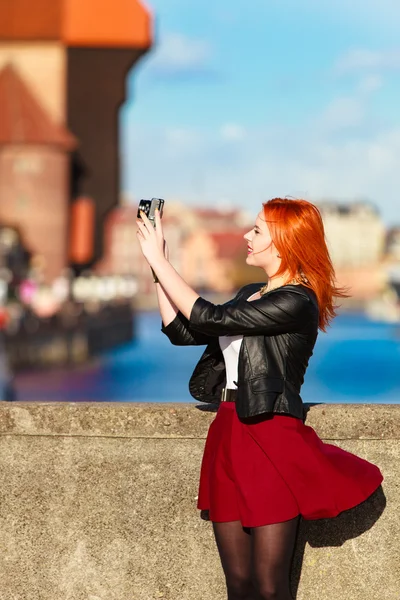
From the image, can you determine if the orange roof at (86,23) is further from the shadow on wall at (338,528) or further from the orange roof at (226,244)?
the orange roof at (226,244)

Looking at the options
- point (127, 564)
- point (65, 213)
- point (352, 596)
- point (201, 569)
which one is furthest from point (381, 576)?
point (65, 213)

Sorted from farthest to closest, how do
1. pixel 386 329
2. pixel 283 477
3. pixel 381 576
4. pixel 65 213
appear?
pixel 386 329 → pixel 65 213 → pixel 381 576 → pixel 283 477

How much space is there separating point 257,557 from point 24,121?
68.3 meters

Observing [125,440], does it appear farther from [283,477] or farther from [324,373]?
[324,373]

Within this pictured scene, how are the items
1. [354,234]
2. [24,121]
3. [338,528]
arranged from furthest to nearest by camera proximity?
[354,234] < [24,121] < [338,528]

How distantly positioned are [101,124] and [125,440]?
68183 millimetres

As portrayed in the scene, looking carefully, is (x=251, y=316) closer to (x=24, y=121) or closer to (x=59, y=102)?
(x=59, y=102)

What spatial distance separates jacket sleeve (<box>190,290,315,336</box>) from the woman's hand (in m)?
0.21

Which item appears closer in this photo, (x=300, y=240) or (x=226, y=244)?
(x=300, y=240)

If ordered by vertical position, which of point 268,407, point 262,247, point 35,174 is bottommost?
point 35,174

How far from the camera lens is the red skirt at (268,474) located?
3.42 metres

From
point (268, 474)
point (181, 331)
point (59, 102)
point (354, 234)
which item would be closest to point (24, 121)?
point (59, 102)

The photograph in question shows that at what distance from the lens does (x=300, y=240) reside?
353 cm

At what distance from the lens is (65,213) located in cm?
6819
